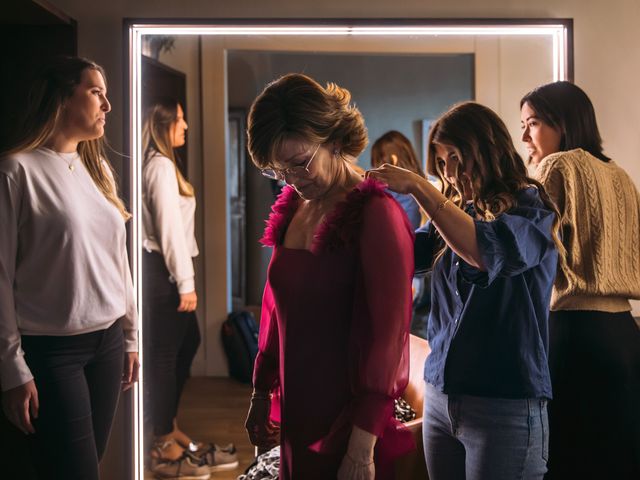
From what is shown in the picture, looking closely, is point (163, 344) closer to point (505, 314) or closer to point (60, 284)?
point (60, 284)

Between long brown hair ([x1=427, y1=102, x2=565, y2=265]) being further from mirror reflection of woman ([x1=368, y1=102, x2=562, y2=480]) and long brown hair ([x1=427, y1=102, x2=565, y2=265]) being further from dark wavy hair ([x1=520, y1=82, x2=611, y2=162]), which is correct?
dark wavy hair ([x1=520, y1=82, x2=611, y2=162])

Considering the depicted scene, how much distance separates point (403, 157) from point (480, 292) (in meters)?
0.91

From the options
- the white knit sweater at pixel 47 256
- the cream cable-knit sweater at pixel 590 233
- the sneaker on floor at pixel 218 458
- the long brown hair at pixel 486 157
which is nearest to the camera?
the long brown hair at pixel 486 157

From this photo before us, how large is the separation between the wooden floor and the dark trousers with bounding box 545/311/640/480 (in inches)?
37.8

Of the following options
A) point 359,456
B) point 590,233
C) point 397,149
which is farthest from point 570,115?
point 359,456

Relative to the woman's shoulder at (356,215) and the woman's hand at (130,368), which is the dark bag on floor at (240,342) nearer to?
the woman's hand at (130,368)

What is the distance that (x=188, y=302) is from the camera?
221 centimetres

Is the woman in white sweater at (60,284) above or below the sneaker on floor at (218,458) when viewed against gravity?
above

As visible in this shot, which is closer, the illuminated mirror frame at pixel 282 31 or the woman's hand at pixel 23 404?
the woman's hand at pixel 23 404

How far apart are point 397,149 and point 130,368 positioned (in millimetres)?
1038

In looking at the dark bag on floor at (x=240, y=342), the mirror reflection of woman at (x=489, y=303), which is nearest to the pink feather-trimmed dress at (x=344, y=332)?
the mirror reflection of woman at (x=489, y=303)

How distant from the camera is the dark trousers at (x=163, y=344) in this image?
2.21m

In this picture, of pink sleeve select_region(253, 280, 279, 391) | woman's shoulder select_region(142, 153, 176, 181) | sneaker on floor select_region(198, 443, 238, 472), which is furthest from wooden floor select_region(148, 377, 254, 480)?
pink sleeve select_region(253, 280, 279, 391)

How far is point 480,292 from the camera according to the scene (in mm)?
1289
